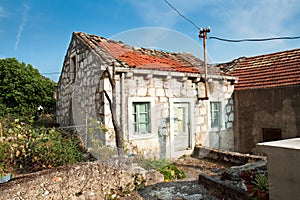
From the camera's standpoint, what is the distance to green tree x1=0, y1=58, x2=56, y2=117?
444 inches

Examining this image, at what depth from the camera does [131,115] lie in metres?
6.65

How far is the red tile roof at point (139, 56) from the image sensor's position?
280 inches

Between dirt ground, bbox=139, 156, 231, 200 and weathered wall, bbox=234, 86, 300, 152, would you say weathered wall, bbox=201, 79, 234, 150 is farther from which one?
dirt ground, bbox=139, 156, 231, 200

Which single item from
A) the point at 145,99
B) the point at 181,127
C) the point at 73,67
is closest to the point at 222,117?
the point at 181,127

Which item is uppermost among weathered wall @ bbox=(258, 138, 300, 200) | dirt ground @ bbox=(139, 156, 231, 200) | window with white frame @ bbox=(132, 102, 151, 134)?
window with white frame @ bbox=(132, 102, 151, 134)

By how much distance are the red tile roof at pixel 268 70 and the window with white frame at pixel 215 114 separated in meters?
1.15

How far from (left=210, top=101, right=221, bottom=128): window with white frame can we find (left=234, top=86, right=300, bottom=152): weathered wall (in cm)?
79

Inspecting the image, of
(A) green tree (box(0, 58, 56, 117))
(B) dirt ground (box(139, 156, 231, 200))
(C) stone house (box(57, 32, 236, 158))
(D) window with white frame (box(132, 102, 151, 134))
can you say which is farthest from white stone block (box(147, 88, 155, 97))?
(A) green tree (box(0, 58, 56, 117))

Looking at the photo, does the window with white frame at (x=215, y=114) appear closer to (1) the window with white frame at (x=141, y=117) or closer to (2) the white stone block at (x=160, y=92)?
(2) the white stone block at (x=160, y=92)

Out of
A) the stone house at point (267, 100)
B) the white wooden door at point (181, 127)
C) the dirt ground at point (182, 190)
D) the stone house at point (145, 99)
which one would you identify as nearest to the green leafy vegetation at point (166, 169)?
the dirt ground at point (182, 190)

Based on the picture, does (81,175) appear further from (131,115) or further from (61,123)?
(61,123)

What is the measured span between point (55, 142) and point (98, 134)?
4.68ft

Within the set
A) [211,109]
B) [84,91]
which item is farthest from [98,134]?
[211,109]

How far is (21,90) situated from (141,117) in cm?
806
